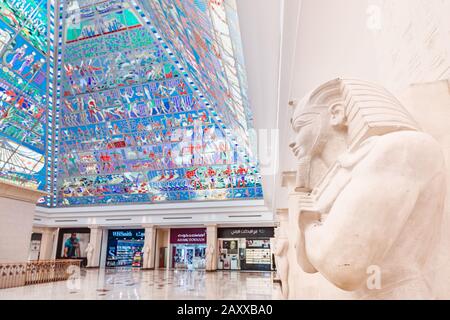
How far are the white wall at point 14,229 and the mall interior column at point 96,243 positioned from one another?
11.9 meters

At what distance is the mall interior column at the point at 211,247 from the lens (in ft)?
67.7

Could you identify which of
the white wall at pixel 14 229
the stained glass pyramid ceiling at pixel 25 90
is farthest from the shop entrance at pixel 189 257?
the white wall at pixel 14 229

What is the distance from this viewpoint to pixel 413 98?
108 cm

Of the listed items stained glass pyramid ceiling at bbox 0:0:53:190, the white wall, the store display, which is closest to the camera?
the white wall

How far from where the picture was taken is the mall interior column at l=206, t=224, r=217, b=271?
20625 mm

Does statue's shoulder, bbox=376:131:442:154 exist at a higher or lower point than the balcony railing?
higher

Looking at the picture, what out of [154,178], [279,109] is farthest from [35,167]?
[279,109]

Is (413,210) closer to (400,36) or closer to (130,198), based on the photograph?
(400,36)

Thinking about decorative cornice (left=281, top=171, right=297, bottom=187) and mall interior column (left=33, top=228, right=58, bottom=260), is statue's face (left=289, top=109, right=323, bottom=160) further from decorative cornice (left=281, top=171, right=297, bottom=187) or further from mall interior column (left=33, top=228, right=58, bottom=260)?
mall interior column (left=33, top=228, right=58, bottom=260)

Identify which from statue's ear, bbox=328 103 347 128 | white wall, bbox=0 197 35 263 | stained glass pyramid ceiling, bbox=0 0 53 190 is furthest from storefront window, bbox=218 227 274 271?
statue's ear, bbox=328 103 347 128

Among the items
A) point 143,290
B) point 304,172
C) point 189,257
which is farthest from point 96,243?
point 304,172

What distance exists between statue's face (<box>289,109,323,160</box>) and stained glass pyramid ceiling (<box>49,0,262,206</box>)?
29.3 feet

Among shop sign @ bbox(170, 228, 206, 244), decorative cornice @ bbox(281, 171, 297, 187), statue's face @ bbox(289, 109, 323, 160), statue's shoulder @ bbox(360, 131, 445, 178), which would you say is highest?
decorative cornice @ bbox(281, 171, 297, 187)

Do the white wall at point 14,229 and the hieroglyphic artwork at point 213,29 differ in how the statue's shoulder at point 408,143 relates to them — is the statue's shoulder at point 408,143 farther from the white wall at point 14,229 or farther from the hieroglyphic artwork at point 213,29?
the white wall at point 14,229
